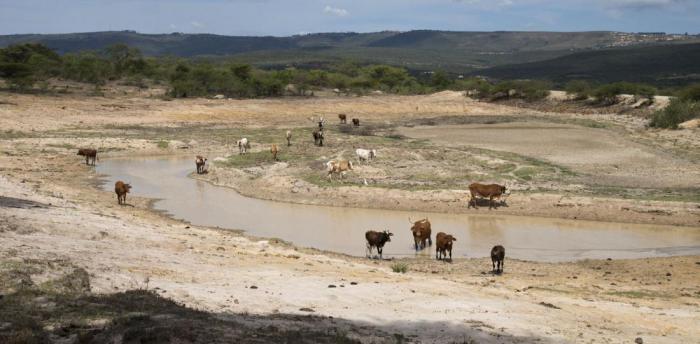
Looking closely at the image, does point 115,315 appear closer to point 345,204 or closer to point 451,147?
point 345,204

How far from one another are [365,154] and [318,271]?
51.6ft

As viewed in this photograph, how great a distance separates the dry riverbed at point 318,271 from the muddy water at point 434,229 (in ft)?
2.95

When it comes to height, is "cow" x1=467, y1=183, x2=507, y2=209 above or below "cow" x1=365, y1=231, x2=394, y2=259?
above

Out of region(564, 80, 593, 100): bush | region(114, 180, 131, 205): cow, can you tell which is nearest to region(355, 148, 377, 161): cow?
region(114, 180, 131, 205): cow

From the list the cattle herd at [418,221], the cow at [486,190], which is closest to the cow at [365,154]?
the cattle herd at [418,221]

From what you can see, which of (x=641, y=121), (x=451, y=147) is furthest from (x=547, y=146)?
(x=641, y=121)

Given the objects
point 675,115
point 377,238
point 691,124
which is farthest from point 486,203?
point 675,115

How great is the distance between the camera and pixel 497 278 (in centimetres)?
1441

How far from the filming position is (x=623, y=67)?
13038cm

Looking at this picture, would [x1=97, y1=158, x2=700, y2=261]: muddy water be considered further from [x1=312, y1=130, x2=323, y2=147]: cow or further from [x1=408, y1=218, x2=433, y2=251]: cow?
[x1=312, y1=130, x2=323, y2=147]: cow

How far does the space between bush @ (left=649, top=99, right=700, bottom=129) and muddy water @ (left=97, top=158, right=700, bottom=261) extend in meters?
25.8

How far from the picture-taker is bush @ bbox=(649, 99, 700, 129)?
4366 centimetres

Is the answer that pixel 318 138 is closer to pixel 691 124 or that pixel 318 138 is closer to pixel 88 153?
pixel 88 153

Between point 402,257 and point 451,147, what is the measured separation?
18.6 metres
